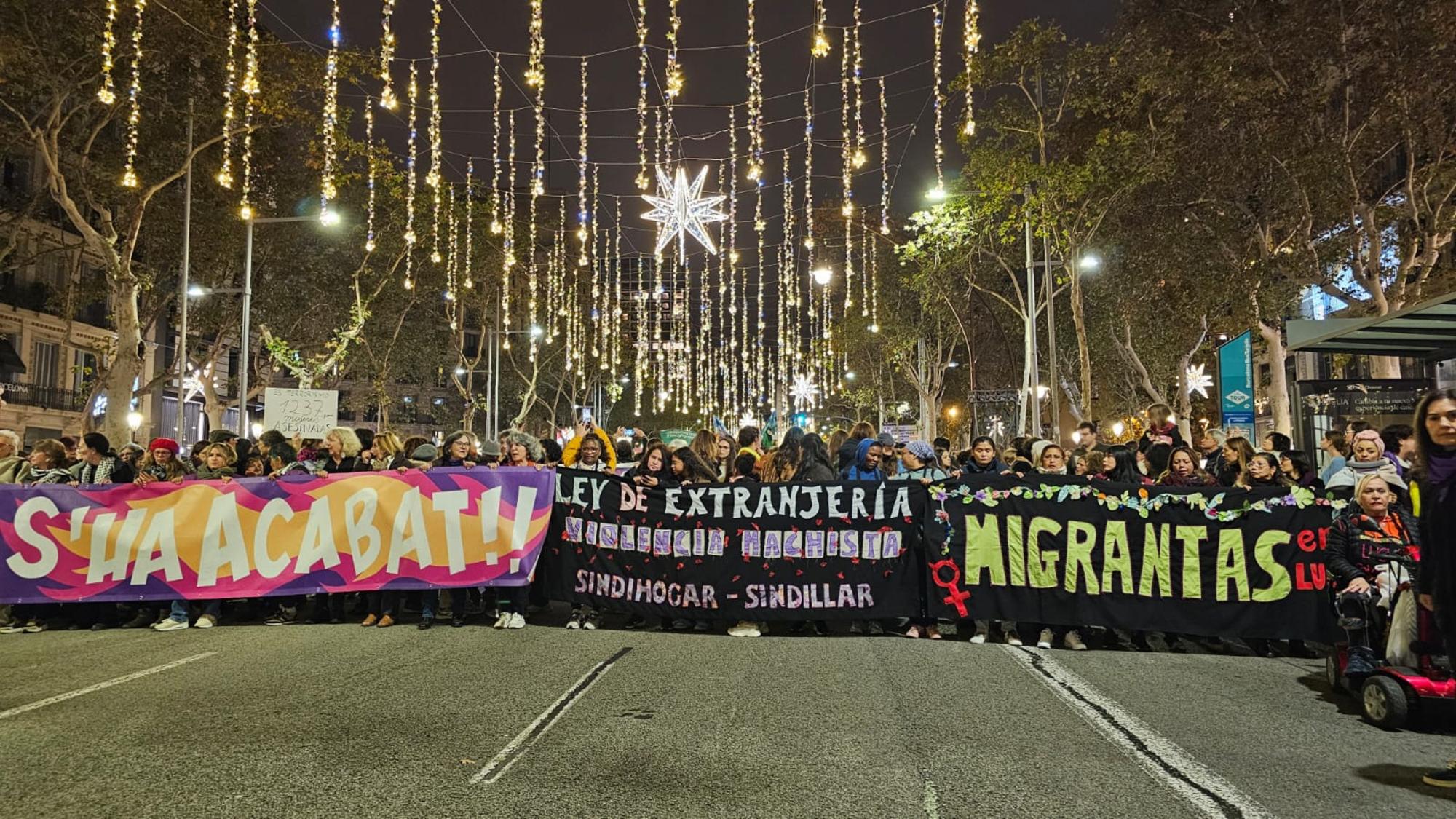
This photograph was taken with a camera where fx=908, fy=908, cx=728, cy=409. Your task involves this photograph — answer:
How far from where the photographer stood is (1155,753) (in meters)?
4.57

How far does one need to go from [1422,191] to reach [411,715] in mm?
17746

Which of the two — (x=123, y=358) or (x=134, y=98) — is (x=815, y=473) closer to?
(x=134, y=98)

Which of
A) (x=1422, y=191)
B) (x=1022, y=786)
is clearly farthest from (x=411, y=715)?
(x=1422, y=191)

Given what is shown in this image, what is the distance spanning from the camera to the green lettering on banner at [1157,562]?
740 centimetres

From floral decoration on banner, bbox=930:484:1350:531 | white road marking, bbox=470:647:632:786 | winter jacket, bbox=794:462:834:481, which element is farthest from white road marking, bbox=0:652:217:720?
floral decoration on banner, bbox=930:484:1350:531

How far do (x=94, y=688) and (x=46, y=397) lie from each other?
117ft

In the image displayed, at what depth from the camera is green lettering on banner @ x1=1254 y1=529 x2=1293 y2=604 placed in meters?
7.19

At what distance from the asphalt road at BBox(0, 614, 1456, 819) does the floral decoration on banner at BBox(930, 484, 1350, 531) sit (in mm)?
1185

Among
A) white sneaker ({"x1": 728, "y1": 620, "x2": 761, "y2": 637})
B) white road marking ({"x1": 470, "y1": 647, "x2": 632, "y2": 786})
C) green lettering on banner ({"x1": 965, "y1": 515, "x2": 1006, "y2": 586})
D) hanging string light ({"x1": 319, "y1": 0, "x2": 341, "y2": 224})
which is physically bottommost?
white road marking ({"x1": 470, "y1": 647, "x2": 632, "y2": 786})

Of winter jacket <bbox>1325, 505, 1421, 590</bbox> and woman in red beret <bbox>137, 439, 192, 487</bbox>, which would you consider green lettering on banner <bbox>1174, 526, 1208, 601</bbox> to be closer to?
winter jacket <bbox>1325, 505, 1421, 590</bbox>

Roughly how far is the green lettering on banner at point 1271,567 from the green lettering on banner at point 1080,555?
121 cm

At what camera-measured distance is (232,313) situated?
98.4 ft

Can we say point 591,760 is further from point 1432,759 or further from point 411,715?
point 1432,759

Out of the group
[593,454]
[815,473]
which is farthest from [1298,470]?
[593,454]
